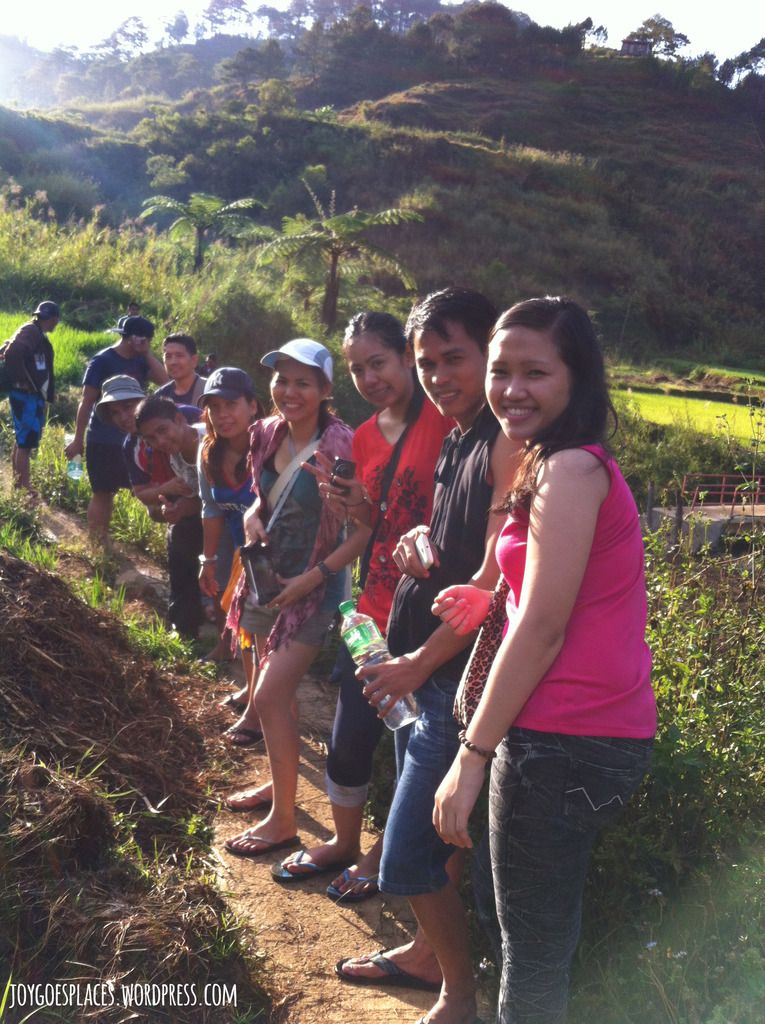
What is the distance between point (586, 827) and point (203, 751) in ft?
9.10

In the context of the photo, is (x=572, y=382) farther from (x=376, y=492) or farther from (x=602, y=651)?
(x=376, y=492)

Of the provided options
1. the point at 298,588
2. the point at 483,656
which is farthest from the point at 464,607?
the point at 298,588

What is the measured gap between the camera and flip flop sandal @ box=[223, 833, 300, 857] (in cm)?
362

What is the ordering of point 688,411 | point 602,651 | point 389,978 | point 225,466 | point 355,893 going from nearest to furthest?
point 602,651, point 389,978, point 355,893, point 225,466, point 688,411

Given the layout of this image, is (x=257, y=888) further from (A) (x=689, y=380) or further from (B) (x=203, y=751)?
(A) (x=689, y=380)

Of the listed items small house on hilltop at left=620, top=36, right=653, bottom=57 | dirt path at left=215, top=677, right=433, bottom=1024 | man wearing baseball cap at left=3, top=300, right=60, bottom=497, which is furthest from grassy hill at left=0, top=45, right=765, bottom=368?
dirt path at left=215, top=677, right=433, bottom=1024

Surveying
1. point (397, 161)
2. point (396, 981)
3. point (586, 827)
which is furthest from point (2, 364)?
point (397, 161)

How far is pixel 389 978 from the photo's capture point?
116 inches

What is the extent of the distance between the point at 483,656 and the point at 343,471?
1112 millimetres

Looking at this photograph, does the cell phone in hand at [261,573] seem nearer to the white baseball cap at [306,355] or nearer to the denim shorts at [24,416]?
the white baseball cap at [306,355]

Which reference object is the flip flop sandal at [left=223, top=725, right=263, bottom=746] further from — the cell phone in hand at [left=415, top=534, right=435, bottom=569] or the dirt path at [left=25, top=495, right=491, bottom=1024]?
the cell phone in hand at [left=415, top=534, right=435, bottom=569]

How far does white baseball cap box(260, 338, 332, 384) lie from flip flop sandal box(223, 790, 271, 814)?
1.74 metres

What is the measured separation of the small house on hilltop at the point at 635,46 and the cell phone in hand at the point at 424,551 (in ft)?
251

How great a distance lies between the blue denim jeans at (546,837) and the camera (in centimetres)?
197
